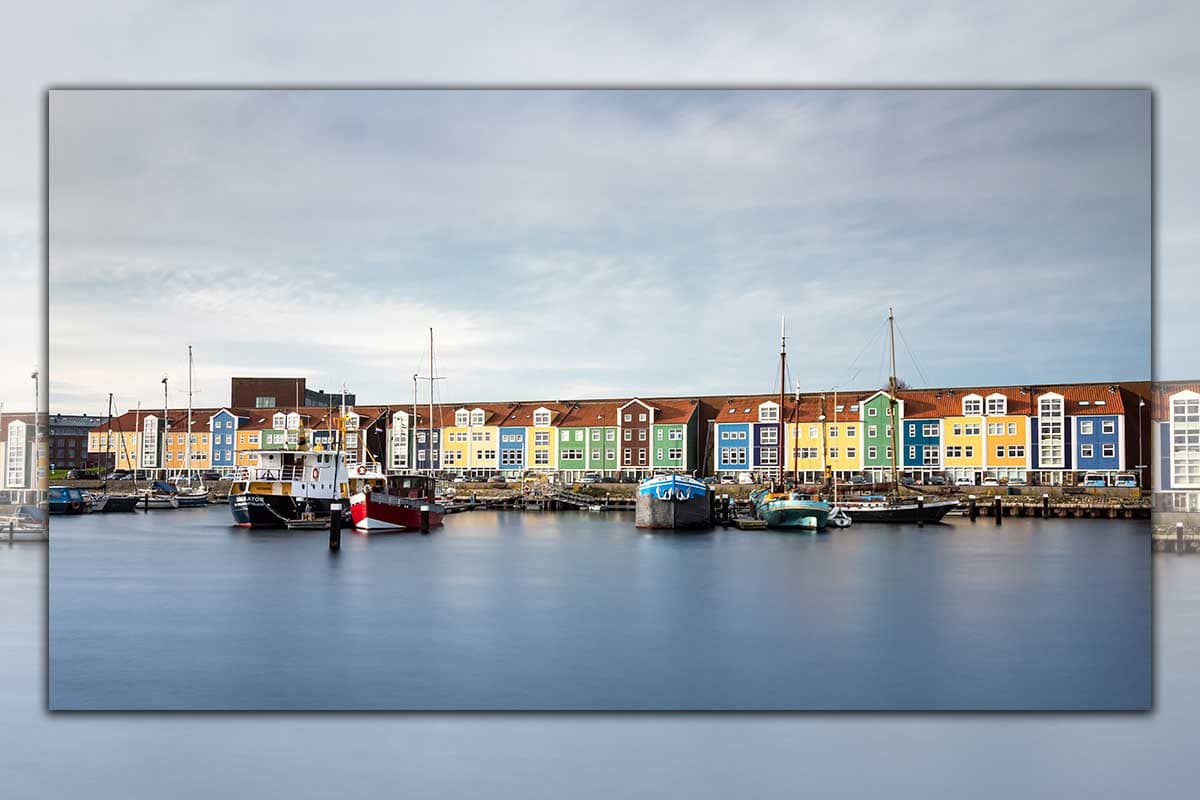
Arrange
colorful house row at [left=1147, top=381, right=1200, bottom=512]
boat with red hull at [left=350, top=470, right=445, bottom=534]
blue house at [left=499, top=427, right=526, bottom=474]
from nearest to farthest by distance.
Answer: colorful house row at [left=1147, top=381, right=1200, bottom=512], boat with red hull at [left=350, top=470, right=445, bottom=534], blue house at [left=499, top=427, right=526, bottom=474]

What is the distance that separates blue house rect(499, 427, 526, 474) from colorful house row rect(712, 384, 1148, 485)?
26.9ft

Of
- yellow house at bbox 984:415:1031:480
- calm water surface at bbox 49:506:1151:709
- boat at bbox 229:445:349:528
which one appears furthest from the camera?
yellow house at bbox 984:415:1031:480

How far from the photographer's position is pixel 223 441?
40781mm

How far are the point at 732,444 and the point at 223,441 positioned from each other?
19255 millimetres

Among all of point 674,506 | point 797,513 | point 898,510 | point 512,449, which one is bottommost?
point 898,510

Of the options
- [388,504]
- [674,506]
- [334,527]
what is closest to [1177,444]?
[334,527]

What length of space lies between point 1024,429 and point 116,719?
33321 millimetres

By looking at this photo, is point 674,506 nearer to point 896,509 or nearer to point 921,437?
point 896,509

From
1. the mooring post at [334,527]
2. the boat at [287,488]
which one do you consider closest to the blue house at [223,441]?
the boat at [287,488]

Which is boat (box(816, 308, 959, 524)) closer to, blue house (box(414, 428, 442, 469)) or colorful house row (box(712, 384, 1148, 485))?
colorful house row (box(712, 384, 1148, 485))

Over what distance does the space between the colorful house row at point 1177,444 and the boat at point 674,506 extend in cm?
1322

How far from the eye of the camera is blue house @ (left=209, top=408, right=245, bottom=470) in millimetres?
39125

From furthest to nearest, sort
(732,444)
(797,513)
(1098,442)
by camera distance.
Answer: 1. (732,444)
2. (1098,442)
3. (797,513)

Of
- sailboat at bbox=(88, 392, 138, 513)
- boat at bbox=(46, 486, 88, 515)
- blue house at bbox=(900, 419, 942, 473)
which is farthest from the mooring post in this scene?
blue house at bbox=(900, 419, 942, 473)
